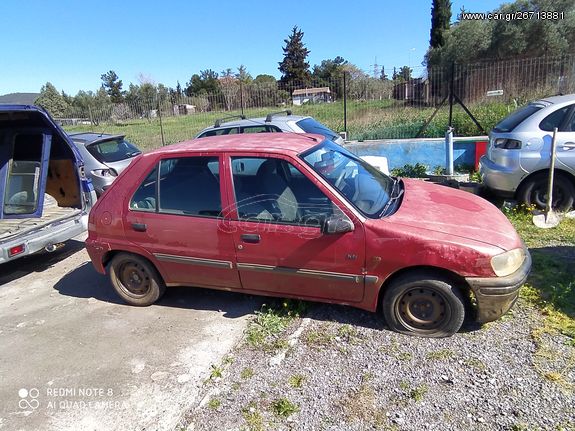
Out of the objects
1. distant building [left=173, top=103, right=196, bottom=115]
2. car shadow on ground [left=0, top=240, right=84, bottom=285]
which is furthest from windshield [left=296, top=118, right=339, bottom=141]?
distant building [left=173, top=103, right=196, bottom=115]

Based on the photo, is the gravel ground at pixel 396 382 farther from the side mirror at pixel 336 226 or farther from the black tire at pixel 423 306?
the side mirror at pixel 336 226

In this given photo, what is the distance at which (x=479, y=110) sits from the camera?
10906 millimetres

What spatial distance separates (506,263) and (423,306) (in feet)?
2.32

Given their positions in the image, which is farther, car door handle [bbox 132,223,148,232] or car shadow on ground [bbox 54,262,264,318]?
car shadow on ground [bbox 54,262,264,318]

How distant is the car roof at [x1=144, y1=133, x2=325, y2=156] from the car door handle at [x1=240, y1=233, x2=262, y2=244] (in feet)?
2.46

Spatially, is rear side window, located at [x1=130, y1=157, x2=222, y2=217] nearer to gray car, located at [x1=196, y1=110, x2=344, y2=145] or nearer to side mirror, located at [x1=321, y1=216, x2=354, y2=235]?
side mirror, located at [x1=321, y1=216, x2=354, y2=235]

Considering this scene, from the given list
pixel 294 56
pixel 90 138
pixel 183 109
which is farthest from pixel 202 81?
pixel 90 138

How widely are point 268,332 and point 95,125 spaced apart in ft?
58.4

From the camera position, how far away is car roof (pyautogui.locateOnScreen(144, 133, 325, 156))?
3539 millimetres

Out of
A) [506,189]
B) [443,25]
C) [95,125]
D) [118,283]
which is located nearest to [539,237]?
[506,189]

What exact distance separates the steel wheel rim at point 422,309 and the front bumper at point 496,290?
0.26 m

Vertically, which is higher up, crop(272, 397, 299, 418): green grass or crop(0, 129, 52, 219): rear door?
crop(0, 129, 52, 219): rear door

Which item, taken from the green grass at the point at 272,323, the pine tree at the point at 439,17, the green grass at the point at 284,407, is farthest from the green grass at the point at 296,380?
the pine tree at the point at 439,17

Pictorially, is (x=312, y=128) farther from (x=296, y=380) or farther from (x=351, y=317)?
(x=296, y=380)
